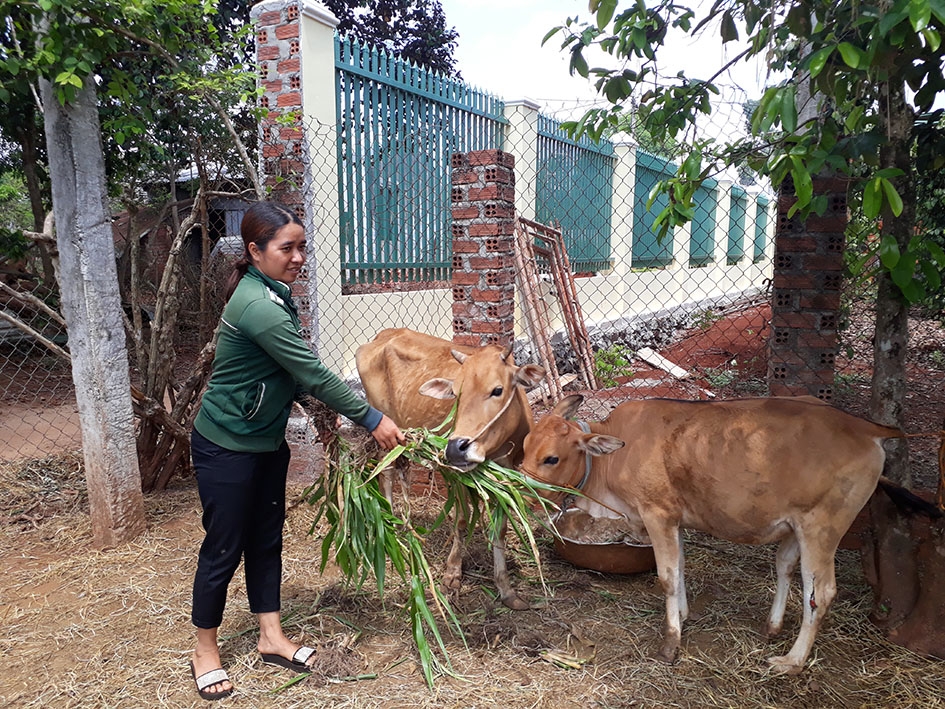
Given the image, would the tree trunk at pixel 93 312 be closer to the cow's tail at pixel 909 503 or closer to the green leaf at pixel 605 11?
the green leaf at pixel 605 11

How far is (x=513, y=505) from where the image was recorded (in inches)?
117

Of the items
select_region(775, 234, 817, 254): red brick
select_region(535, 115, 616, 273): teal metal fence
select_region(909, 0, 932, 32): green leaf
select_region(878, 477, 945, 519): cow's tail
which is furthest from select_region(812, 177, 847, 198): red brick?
select_region(535, 115, 616, 273): teal metal fence

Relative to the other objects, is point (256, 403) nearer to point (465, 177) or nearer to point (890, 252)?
point (465, 177)

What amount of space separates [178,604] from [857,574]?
143 inches

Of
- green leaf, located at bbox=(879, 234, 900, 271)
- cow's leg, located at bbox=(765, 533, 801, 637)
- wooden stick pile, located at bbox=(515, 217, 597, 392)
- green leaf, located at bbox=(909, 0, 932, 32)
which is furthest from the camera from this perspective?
wooden stick pile, located at bbox=(515, 217, 597, 392)

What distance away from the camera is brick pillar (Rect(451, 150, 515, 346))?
4.39m

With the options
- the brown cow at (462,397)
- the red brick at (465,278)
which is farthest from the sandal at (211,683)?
the red brick at (465,278)

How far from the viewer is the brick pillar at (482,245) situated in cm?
439

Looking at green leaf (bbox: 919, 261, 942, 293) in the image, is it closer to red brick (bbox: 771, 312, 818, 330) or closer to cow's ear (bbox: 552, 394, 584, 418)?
red brick (bbox: 771, 312, 818, 330)

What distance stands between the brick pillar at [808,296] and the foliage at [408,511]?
1908 millimetres

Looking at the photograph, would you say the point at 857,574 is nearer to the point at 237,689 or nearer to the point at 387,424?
the point at 387,424

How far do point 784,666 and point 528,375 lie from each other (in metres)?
1.72

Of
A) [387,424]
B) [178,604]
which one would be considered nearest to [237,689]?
[178,604]

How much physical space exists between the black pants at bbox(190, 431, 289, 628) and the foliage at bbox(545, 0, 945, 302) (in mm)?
1933
